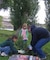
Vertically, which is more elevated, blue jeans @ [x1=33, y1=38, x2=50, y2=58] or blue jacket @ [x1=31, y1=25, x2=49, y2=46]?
blue jacket @ [x1=31, y1=25, x2=49, y2=46]

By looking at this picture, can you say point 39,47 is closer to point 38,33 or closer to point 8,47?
point 38,33

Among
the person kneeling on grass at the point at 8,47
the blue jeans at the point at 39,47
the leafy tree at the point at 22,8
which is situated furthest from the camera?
the leafy tree at the point at 22,8

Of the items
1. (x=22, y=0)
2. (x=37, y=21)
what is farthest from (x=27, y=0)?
(x=37, y=21)

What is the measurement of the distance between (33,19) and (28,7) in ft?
8.86

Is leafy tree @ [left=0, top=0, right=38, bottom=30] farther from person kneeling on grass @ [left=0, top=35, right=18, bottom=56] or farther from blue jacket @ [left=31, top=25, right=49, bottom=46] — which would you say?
person kneeling on grass @ [left=0, top=35, right=18, bottom=56]

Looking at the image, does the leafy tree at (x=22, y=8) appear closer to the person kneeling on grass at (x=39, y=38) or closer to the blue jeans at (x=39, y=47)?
the person kneeling on grass at (x=39, y=38)

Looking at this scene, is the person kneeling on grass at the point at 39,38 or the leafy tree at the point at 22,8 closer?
the person kneeling on grass at the point at 39,38

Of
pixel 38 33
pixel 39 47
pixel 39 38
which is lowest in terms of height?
pixel 39 47

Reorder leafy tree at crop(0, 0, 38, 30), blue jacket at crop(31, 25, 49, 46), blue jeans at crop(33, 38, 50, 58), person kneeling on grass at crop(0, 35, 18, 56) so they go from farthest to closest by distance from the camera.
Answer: leafy tree at crop(0, 0, 38, 30)
blue jacket at crop(31, 25, 49, 46)
blue jeans at crop(33, 38, 50, 58)
person kneeling on grass at crop(0, 35, 18, 56)

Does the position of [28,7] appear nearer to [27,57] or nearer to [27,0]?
[27,0]

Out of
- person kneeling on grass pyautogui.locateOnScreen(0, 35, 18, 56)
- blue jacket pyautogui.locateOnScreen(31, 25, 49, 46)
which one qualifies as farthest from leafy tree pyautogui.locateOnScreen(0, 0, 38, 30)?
person kneeling on grass pyautogui.locateOnScreen(0, 35, 18, 56)

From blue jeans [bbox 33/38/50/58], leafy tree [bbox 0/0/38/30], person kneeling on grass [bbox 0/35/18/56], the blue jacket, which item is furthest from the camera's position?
leafy tree [bbox 0/0/38/30]

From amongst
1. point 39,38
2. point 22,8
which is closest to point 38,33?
point 39,38

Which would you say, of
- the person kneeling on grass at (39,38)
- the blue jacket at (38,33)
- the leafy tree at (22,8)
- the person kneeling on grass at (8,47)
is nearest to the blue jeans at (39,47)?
the person kneeling on grass at (39,38)
